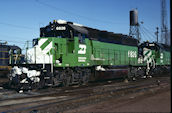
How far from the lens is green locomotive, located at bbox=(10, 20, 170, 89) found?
10.5m

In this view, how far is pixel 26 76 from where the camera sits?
10.2 m

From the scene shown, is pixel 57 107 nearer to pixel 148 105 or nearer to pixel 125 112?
pixel 125 112

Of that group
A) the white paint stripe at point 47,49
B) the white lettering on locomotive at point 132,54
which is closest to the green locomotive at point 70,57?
the white paint stripe at point 47,49

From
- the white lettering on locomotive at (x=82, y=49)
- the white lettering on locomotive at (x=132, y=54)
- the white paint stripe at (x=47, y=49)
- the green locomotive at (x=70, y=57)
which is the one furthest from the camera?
the white lettering on locomotive at (x=132, y=54)

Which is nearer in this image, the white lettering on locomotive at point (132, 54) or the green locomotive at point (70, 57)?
the green locomotive at point (70, 57)

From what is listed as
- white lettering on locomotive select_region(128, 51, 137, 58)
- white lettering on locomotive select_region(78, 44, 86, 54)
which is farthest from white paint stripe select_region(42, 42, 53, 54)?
white lettering on locomotive select_region(128, 51, 137, 58)

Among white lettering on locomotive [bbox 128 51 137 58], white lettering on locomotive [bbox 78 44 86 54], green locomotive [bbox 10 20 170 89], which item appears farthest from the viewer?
white lettering on locomotive [bbox 128 51 137 58]

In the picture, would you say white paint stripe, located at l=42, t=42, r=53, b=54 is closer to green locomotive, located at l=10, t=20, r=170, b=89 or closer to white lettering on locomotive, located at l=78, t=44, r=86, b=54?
green locomotive, located at l=10, t=20, r=170, b=89

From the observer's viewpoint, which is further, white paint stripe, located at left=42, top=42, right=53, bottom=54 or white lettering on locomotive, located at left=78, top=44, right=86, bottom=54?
white lettering on locomotive, located at left=78, top=44, right=86, bottom=54

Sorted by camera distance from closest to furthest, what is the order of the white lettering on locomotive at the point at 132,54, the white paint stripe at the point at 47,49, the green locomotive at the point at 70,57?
the green locomotive at the point at 70,57 < the white paint stripe at the point at 47,49 < the white lettering on locomotive at the point at 132,54

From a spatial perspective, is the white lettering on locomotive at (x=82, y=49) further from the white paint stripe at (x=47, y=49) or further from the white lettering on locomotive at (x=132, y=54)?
the white lettering on locomotive at (x=132, y=54)

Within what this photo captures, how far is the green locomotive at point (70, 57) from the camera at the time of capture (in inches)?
414

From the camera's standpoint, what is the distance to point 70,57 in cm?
1149

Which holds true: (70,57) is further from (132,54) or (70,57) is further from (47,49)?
(132,54)
